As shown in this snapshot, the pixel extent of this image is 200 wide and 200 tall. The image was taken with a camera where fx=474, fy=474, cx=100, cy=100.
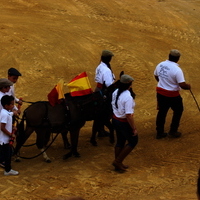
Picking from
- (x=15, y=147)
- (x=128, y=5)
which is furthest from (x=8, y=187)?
(x=128, y=5)

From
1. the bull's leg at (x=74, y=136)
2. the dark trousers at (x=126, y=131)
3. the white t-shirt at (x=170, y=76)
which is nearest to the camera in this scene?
the dark trousers at (x=126, y=131)

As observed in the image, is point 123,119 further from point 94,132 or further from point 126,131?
point 94,132

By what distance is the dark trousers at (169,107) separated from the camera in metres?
10.3

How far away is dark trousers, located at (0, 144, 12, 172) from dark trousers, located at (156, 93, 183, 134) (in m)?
3.63

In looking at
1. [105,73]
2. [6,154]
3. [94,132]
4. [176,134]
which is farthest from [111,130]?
[6,154]

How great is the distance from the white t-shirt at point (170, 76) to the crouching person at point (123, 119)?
5.77 feet

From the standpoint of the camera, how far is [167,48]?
1758cm

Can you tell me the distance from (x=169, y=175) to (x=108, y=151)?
1700mm

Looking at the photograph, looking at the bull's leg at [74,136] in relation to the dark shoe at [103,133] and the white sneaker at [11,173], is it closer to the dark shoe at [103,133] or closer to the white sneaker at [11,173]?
the white sneaker at [11,173]

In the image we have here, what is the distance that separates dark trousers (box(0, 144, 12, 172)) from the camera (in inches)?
333

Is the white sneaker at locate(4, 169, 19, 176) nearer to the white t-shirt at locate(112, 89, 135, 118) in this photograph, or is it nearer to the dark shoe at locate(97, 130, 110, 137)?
the white t-shirt at locate(112, 89, 135, 118)

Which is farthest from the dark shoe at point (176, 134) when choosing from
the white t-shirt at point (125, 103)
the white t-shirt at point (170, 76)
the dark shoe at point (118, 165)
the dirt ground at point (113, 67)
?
the white t-shirt at point (125, 103)

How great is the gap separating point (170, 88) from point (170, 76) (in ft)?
0.96

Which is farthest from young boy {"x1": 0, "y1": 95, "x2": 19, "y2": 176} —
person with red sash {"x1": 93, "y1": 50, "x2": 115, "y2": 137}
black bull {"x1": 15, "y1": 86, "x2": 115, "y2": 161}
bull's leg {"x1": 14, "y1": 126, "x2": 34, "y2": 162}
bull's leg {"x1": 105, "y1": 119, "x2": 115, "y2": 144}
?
bull's leg {"x1": 105, "y1": 119, "x2": 115, "y2": 144}
